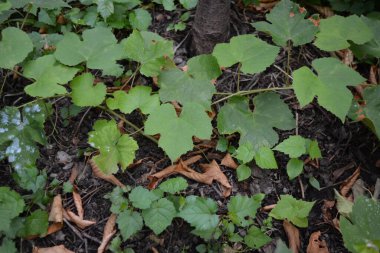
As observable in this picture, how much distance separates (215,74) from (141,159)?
62cm

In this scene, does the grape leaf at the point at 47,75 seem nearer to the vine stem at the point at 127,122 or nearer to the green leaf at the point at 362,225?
the vine stem at the point at 127,122

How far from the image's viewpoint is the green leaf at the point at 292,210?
6.21 ft

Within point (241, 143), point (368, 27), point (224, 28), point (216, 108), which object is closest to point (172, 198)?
point (241, 143)

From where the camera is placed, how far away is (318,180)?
2119 mm

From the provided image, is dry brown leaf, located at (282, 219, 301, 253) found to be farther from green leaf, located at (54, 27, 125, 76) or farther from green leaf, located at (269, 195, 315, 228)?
green leaf, located at (54, 27, 125, 76)

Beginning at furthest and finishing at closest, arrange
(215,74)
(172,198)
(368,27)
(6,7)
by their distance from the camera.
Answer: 1. (368,27)
2. (215,74)
3. (6,7)
4. (172,198)

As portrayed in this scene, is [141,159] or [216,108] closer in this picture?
[141,159]

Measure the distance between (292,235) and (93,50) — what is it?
1.42 m

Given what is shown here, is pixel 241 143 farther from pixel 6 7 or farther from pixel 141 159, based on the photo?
pixel 6 7

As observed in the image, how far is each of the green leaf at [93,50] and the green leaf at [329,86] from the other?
96 centimetres

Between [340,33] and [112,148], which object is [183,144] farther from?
[340,33]

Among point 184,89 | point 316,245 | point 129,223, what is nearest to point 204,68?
point 184,89

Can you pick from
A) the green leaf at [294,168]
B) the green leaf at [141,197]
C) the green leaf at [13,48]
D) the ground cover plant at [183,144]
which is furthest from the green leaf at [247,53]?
the green leaf at [13,48]

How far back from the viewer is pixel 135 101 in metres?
2.11
